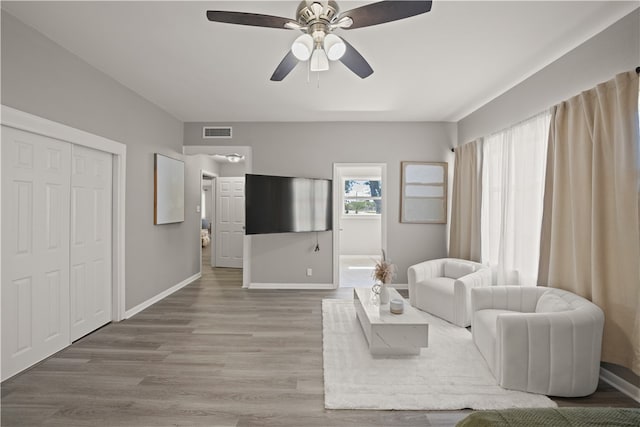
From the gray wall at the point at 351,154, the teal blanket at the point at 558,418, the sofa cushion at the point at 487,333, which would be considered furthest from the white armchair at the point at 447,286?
the teal blanket at the point at 558,418

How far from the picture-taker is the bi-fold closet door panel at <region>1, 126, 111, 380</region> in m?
2.41

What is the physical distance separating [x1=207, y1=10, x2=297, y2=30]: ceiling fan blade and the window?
7058mm

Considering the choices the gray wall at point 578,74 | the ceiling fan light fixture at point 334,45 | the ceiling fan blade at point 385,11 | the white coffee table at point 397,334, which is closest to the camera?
the ceiling fan blade at point 385,11

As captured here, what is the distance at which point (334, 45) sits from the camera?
1.96 m

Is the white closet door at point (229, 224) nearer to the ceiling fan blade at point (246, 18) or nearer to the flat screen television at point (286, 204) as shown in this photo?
the flat screen television at point (286, 204)

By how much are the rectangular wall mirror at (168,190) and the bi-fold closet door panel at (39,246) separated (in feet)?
3.41

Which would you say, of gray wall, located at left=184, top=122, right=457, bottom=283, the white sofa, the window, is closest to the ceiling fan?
the white sofa

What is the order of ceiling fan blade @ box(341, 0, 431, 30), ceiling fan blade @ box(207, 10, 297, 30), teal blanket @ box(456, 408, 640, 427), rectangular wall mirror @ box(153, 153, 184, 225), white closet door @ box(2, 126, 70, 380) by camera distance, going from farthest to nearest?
rectangular wall mirror @ box(153, 153, 184, 225), white closet door @ box(2, 126, 70, 380), ceiling fan blade @ box(207, 10, 297, 30), ceiling fan blade @ box(341, 0, 431, 30), teal blanket @ box(456, 408, 640, 427)

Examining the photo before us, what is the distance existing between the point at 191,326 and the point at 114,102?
275 centimetres

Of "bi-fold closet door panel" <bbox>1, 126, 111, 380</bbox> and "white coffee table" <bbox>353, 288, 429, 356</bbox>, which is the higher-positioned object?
"bi-fold closet door panel" <bbox>1, 126, 111, 380</bbox>

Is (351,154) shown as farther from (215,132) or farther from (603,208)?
(603,208)

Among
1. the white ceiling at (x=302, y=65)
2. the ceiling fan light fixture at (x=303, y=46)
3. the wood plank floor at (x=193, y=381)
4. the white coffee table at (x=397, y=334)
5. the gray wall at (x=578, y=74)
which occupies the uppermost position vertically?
the white ceiling at (x=302, y=65)

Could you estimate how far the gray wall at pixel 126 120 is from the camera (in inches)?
96.8

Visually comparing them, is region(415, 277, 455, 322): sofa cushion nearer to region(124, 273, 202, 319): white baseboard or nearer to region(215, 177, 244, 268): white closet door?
region(124, 273, 202, 319): white baseboard
